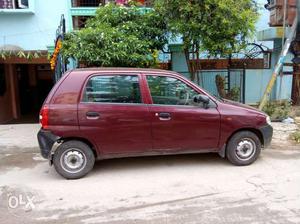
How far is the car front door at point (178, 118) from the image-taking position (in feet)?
18.1

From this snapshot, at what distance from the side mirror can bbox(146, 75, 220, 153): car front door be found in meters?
0.06

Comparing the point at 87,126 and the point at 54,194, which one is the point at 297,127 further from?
the point at 54,194

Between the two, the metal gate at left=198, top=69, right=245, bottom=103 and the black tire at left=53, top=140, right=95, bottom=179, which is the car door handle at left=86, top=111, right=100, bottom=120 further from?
the metal gate at left=198, top=69, right=245, bottom=103

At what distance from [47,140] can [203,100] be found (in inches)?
98.1

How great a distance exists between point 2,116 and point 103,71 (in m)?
9.47

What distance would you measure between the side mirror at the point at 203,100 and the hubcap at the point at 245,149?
88 cm

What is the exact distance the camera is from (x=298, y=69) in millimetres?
10797

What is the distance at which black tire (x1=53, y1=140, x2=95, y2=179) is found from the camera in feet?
17.5

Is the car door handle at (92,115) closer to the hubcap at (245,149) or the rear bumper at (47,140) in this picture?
the rear bumper at (47,140)

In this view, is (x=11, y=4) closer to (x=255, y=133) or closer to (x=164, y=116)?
(x=164, y=116)

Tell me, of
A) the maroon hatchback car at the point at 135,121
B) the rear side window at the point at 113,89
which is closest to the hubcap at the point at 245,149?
the maroon hatchback car at the point at 135,121

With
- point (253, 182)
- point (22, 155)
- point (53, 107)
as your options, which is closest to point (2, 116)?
point (22, 155)

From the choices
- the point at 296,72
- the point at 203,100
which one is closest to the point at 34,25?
the point at 203,100

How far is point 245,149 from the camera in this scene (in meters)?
5.87
